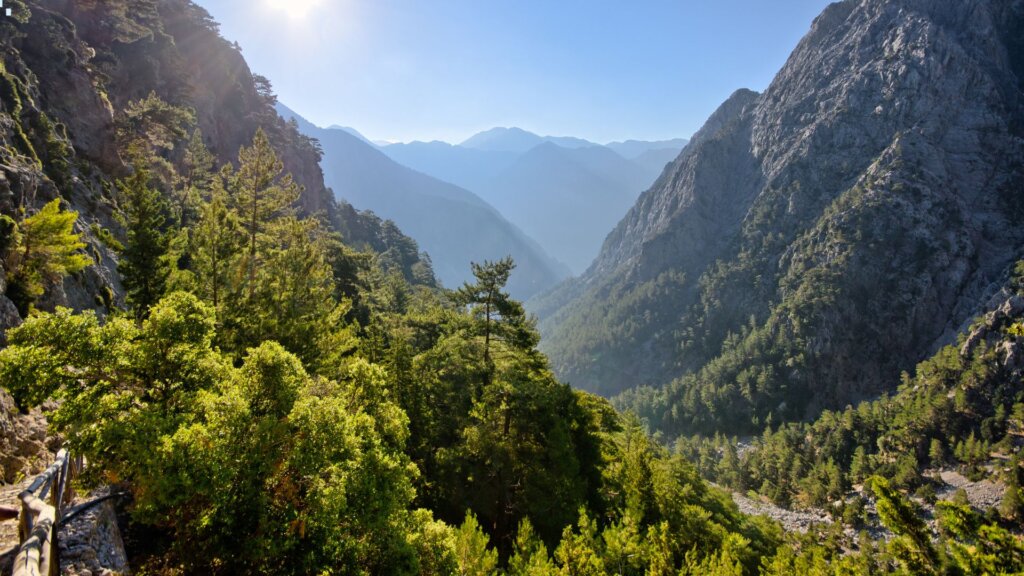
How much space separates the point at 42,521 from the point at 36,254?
15.6m

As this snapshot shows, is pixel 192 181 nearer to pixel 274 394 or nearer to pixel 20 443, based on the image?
pixel 20 443

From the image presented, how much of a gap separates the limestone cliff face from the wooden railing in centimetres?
885

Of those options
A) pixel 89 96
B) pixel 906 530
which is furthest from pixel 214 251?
pixel 89 96

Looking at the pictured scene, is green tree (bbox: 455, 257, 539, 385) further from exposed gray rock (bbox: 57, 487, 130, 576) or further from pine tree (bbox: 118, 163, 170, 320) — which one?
exposed gray rock (bbox: 57, 487, 130, 576)

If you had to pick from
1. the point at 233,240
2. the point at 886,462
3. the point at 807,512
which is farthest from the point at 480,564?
the point at 886,462

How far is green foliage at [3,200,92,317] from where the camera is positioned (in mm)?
15914

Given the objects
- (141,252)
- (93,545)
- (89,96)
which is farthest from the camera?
(89,96)

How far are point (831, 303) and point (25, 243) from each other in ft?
536

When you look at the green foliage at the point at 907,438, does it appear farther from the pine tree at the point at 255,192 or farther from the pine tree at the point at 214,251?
the pine tree at the point at 214,251

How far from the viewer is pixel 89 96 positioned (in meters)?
37.5

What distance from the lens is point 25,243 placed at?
16.8m

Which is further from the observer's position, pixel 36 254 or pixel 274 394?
pixel 36 254

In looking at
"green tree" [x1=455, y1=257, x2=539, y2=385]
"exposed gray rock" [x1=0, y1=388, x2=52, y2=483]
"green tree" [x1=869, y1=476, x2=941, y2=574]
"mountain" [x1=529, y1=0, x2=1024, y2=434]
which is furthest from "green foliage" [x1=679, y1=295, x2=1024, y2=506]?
"exposed gray rock" [x1=0, y1=388, x2=52, y2=483]

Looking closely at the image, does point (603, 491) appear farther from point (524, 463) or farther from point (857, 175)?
point (857, 175)
